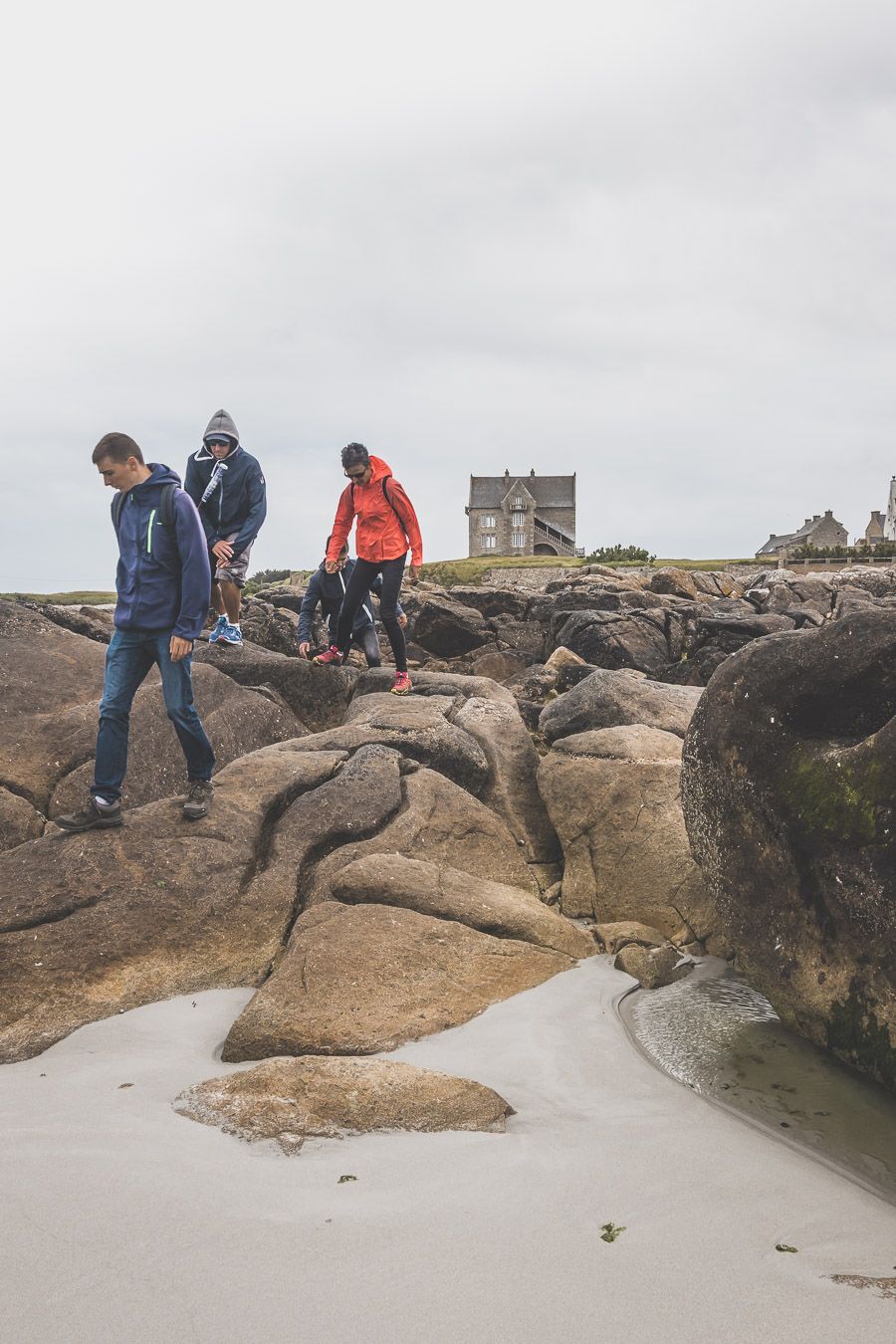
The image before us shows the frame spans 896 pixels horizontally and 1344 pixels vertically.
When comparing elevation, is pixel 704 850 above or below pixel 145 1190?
above

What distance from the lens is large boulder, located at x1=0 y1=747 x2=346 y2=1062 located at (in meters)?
5.12

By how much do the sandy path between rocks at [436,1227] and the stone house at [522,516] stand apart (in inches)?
3796

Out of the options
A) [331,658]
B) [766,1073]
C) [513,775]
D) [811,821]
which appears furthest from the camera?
[331,658]

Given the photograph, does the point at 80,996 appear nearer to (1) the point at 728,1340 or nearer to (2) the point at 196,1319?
(2) the point at 196,1319

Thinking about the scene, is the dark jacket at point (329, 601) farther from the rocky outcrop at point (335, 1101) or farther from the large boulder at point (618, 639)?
the rocky outcrop at point (335, 1101)

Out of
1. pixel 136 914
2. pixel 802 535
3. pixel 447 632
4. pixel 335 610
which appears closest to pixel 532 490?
pixel 802 535

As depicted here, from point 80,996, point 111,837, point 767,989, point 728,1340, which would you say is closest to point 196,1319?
point 728,1340

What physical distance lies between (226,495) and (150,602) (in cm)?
413

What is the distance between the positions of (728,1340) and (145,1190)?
1.81 metres

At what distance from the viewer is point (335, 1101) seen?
3.82 meters

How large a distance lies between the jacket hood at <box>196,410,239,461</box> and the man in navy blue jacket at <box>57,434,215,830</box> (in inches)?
150

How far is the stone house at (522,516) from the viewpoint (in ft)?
327

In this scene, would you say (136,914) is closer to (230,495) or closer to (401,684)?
(401,684)

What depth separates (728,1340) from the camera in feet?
8.34
